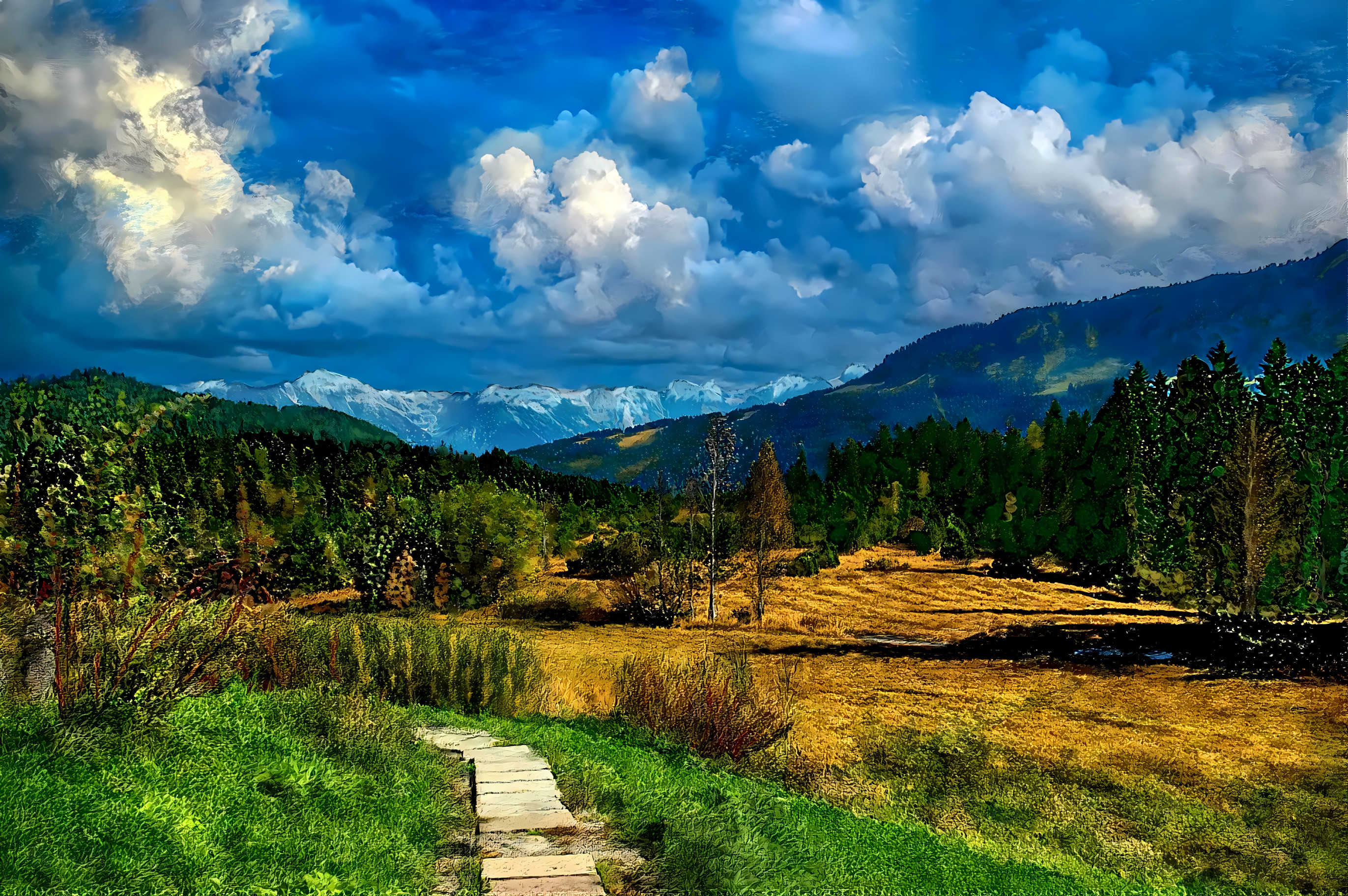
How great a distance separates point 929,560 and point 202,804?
45.1 meters

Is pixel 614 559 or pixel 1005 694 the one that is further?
pixel 614 559

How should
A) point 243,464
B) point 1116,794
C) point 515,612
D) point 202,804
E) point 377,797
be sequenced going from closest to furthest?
point 202,804
point 377,797
point 1116,794
point 515,612
point 243,464

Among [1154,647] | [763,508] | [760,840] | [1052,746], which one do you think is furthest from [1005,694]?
[760,840]

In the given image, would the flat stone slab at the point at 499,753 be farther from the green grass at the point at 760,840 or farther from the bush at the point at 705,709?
the bush at the point at 705,709

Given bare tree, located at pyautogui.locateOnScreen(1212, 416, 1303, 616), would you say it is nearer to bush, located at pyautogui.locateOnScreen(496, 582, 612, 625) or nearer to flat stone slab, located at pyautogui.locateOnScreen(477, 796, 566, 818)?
bush, located at pyautogui.locateOnScreen(496, 582, 612, 625)

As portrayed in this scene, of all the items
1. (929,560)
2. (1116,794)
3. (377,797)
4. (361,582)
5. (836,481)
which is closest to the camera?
(377,797)

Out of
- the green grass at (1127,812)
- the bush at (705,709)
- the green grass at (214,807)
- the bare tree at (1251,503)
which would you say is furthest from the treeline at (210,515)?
the bare tree at (1251,503)

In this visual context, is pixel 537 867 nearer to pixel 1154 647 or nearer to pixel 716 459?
pixel 1154 647

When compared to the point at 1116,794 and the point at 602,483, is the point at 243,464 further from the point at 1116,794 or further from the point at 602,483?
the point at 1116,794

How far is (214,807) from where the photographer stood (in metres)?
4.07

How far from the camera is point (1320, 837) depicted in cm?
874

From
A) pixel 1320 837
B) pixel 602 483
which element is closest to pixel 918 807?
pixel 1320 837

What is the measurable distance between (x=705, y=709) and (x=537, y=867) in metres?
4.24

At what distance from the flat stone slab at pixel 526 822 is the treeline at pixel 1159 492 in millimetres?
20973
